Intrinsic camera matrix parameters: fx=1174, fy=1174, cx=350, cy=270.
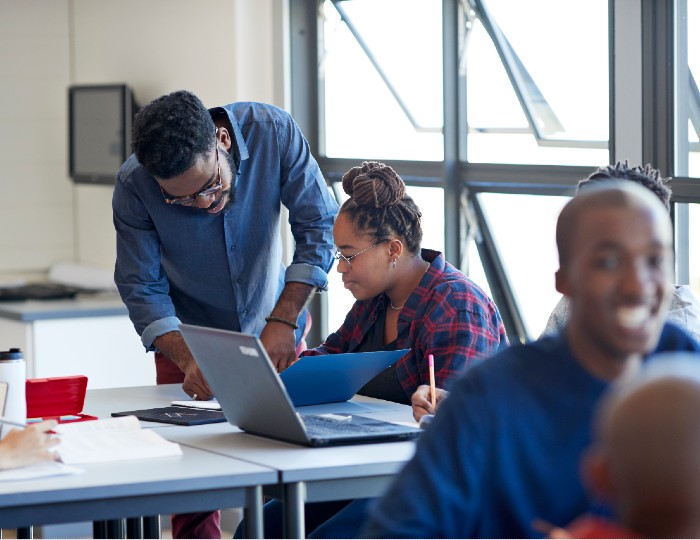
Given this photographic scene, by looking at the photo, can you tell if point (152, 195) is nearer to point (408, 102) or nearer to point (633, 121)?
point (633, 121)

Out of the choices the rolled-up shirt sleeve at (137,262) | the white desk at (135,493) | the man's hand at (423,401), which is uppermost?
the rolled-up shirt sleeve at (137,262)

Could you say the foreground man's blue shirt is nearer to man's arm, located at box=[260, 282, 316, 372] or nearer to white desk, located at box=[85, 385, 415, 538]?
man's arm, located at box=[260, 282, 316, 372]

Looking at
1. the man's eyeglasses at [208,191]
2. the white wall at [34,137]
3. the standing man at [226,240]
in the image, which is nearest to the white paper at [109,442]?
the standing man at [226,240]

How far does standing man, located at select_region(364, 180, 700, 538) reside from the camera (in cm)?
131

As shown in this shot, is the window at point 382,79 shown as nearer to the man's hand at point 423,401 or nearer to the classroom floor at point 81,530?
the classroom floor at point 81,530

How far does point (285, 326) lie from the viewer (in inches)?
116

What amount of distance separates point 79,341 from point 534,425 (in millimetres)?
3727

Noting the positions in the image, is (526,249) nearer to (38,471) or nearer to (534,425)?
(38,471)

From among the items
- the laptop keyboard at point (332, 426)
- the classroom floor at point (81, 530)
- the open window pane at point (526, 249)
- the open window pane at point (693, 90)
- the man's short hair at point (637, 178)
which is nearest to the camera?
the laptop keyboard at point (332, 426)

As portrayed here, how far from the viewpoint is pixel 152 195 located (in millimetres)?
3029

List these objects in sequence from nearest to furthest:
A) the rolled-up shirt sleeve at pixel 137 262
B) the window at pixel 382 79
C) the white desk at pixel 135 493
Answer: the white desk at pixel 135 493 < the rolled-up shirt sleeve at pixel 137 262 < the window at pixel 382 79

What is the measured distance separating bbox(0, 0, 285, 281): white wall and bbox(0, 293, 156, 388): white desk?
2.64 ft

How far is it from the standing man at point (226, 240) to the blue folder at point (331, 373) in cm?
26

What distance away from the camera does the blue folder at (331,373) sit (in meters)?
2.46
